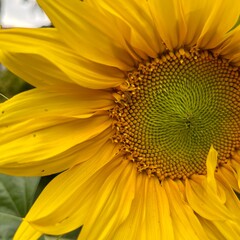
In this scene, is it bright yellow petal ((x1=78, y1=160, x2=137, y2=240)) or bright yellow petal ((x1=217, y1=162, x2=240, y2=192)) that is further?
bright yellow petal ((x1=217, y1=162, x2=240, y2=192))

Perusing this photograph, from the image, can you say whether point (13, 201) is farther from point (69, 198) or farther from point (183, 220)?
point (183, 220)

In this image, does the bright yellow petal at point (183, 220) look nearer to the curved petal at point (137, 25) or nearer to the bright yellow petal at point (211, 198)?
the bright yellow petal at point (211, 198)

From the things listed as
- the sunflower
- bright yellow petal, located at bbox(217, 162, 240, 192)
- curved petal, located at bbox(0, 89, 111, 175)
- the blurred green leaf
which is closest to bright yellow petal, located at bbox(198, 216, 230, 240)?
the sunflower

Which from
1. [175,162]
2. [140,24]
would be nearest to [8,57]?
[140,24]

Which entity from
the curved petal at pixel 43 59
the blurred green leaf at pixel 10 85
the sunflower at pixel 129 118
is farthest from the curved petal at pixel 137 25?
the blurred green leaf at pixel 10 85

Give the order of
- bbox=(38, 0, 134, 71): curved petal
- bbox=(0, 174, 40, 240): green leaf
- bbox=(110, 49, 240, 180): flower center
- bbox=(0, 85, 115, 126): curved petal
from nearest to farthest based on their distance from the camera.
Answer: bbox=(38, 0, 134, 71): curved petal < bbox=(0, 85, 115, 126): curved petal < bbox=(110, 49, 240, 180): flower center < bbox=(0, 174, 40, 240): green leaf

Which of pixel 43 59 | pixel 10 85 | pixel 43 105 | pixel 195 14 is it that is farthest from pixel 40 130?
pixel 10 85

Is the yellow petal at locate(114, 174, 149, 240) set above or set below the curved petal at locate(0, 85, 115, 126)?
below

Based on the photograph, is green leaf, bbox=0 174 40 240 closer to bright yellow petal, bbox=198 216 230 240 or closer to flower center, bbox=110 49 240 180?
flower center, bbox=110 49 240 180
